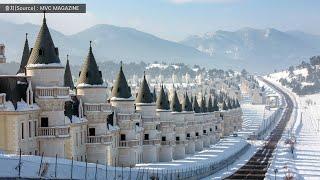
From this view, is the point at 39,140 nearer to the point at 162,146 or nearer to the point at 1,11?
the point at 1,11

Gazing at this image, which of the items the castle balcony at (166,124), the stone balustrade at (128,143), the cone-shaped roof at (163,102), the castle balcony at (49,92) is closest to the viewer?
the castle balcony at (49,92)

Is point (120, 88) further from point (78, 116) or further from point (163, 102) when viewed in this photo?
point (163, 102)

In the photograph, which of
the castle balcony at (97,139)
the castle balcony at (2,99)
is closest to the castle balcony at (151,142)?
the castle balcony at (97,139)

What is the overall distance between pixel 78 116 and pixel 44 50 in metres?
10.2

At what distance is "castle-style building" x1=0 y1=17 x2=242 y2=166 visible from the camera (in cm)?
5986

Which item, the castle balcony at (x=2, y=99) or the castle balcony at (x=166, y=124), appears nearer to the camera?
the castle balcony at (x=2, y=99)

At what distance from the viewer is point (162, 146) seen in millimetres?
98125

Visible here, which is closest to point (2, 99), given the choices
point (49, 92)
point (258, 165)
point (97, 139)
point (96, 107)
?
point (49, 92)

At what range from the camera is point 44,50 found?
202 ft

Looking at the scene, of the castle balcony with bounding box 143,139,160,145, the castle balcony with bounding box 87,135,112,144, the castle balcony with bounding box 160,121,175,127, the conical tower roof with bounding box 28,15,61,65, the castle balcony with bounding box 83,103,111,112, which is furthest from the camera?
the castle balcony with bounding box 160,121,175,127

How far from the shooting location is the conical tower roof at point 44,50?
2421 inches

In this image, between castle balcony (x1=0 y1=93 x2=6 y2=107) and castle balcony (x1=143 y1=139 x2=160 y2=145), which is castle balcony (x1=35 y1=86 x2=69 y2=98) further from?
castle balcony (x1=143 y1=139 x2=160 y2=145)

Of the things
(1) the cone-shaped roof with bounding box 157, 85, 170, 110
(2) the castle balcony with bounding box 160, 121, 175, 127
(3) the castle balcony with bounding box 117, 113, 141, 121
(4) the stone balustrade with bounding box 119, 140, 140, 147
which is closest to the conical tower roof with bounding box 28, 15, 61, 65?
(3) the castle balcony with bounding box 117, 113, 141, 121

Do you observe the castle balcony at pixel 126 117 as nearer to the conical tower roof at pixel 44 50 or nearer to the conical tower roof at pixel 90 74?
the conical tower roof at pixel 90 74
